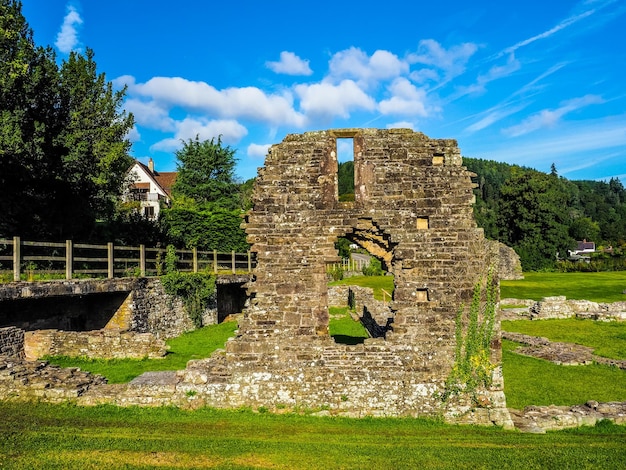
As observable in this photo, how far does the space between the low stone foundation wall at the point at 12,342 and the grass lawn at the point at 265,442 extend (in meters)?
4.67

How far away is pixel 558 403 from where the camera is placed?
37.9 feet

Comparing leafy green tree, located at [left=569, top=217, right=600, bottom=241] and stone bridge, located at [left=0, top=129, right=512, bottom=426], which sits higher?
leafy green tree, located at [left=569, top=217, right=600, bottom=241]

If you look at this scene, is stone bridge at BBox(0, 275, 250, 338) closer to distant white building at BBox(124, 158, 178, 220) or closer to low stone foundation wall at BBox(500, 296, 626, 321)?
low stone foundation wall at BBox(500, 296, 626, 321)

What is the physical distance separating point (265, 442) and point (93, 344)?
32.9 ft

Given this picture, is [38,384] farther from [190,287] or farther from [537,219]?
[537,219]

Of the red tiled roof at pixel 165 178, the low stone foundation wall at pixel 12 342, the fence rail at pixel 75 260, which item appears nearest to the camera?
the low stone foundation wall at pixel 12 342

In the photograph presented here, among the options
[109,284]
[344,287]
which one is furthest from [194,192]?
[109,284]

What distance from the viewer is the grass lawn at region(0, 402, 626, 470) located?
7.30 meters

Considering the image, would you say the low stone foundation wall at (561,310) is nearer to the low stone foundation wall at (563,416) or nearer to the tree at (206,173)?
the low stone foundation wall at (563,416)

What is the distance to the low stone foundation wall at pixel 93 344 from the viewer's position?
50.0 ft

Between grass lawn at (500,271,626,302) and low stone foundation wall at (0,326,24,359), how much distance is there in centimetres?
3246

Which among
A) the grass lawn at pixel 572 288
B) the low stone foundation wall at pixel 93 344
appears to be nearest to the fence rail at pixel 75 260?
the low stone foundation wall at pixel 93 344

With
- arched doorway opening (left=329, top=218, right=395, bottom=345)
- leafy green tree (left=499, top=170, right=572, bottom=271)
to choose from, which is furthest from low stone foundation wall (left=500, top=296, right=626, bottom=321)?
leafy green tree (left=499, top=170, right=572, bottom=271)

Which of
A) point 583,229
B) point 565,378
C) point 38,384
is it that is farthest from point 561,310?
point 583,229
